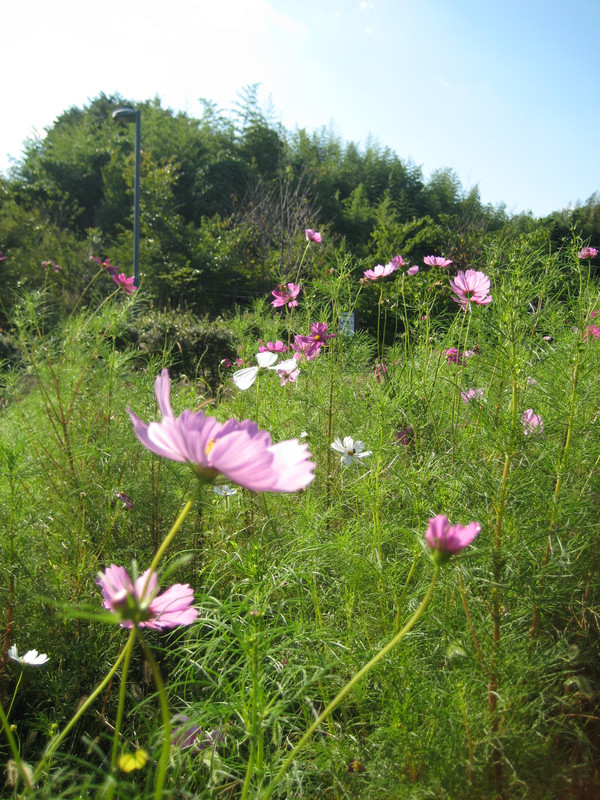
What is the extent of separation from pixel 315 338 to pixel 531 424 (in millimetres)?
1042

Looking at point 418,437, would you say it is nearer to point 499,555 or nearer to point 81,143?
point 499,555

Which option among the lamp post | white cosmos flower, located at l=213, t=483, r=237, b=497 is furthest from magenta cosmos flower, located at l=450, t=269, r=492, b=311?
the lamp post

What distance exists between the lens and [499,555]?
904mm

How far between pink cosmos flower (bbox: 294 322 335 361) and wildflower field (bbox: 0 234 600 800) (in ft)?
0.09

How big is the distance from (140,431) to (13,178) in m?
23.5

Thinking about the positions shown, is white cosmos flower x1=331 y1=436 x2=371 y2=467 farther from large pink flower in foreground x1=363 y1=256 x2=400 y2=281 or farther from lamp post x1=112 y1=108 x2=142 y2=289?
lamp post x1=112 y1=108 x2=142 y2=289

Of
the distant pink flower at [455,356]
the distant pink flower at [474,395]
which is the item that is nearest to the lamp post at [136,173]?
the distant pink flower at [455,356]

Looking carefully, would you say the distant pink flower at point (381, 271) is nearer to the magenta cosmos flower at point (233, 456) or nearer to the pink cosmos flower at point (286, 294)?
the pink cosmos flower at point (286, 294)

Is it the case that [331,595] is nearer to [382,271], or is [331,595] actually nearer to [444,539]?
[444,539]

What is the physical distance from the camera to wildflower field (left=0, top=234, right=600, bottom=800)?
0.70m

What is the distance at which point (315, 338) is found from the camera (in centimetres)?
204

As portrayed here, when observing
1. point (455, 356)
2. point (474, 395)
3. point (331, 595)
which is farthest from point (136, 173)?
point (331, 595)

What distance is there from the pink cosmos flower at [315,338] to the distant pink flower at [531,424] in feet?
2.93

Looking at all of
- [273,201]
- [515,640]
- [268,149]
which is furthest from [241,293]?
[515,640]
